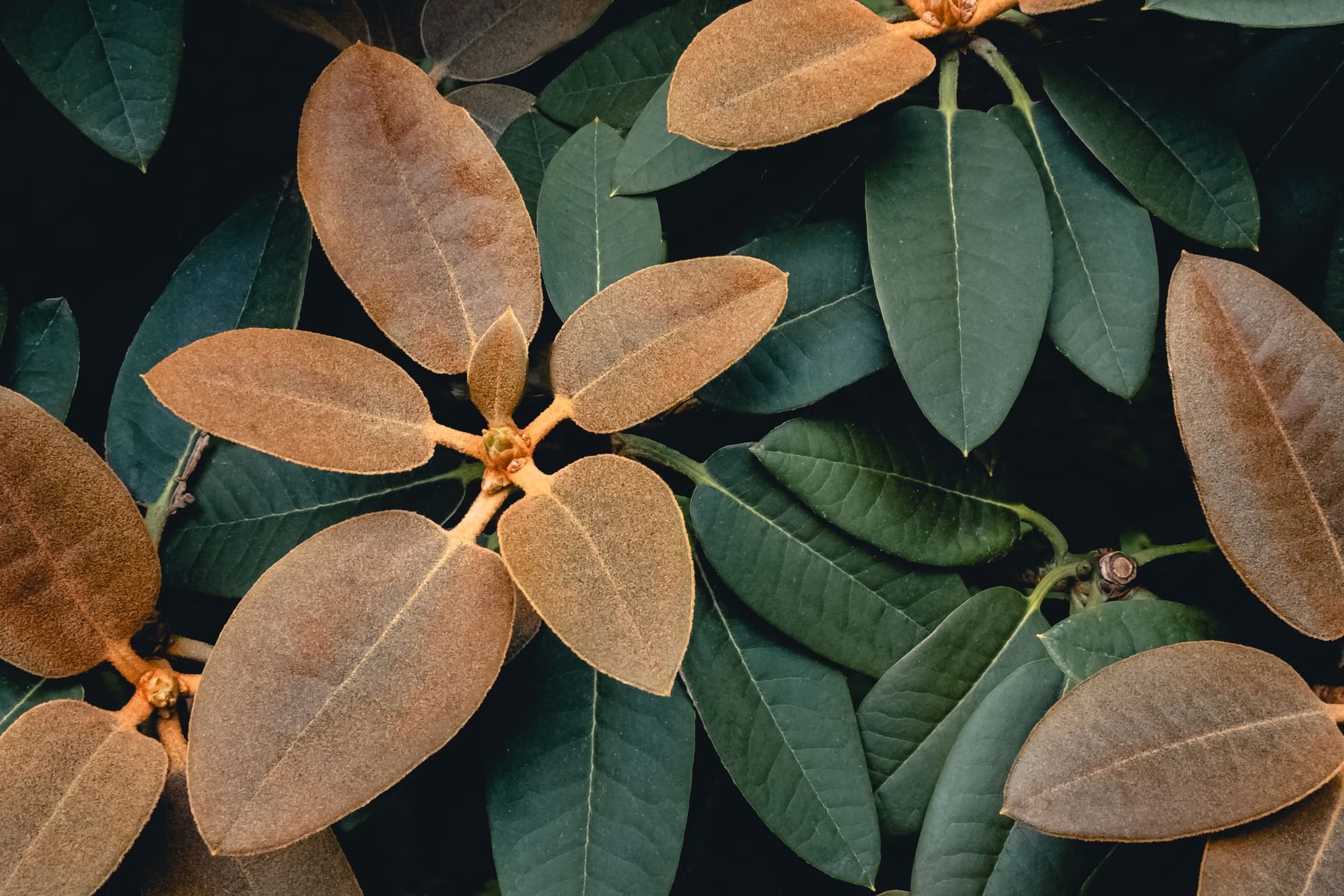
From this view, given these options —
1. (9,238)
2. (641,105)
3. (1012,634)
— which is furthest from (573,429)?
(9,238)

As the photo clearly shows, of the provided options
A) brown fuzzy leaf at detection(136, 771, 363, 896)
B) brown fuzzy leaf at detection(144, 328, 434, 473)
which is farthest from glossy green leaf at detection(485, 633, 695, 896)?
brown fuzzy leaf at detection(144, 328, 434, 473)

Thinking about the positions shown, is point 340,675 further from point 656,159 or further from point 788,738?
point 656,159

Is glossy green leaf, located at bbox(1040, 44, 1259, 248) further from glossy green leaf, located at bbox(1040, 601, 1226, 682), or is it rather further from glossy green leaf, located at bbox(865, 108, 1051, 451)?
glossy green leaf, located at bbox(1040, 601, 1226, 682)

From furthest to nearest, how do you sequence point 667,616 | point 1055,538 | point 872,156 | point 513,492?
1. point 1055,538
2. point 872,156
3. point 513,492
4. point 667,616

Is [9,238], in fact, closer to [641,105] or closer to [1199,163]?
[641,105]

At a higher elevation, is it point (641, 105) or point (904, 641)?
point (641, 105)

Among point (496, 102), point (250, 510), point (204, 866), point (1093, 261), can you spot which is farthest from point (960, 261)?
point (204, 866)

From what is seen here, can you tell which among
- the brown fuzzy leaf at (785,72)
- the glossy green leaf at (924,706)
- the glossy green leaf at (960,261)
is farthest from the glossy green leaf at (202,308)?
the glossy green leaf at (924,706)
